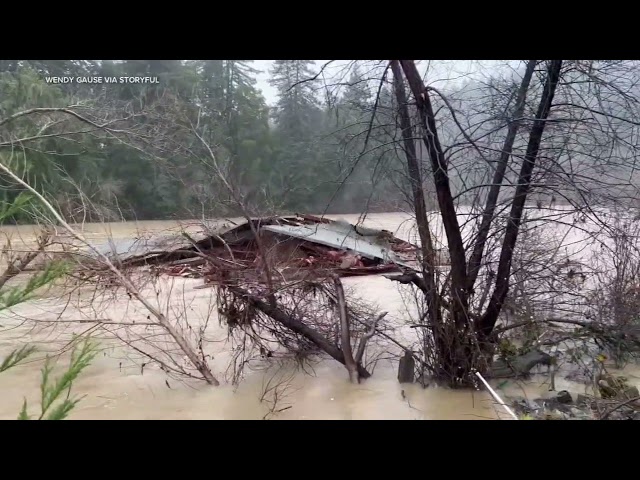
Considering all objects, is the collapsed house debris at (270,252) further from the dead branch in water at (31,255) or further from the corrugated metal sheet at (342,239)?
the dead branch in water at (31,255)

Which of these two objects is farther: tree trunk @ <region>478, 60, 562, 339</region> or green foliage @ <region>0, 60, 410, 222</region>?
green foliage @ <region>0, 60, 410, 222</region>

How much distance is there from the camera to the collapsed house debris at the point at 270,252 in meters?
7.13

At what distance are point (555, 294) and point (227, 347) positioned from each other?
14.4 ft

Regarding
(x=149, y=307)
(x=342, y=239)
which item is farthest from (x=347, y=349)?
(x=342, y=239)

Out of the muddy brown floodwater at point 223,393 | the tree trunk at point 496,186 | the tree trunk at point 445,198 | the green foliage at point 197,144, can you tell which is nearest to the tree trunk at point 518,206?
the tree trunk at point 496,186

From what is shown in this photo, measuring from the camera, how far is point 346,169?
6.22m

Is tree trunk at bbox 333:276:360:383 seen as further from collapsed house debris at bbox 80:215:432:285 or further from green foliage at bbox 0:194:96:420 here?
green foliage at bbox 0:194:96:420

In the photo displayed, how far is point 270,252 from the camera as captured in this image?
7.70 meters

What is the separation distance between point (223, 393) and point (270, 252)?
2240 mm

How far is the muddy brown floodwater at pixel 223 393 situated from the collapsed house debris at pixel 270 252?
42.8 inches

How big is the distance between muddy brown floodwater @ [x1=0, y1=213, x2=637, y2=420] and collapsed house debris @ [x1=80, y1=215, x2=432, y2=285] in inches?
42.8

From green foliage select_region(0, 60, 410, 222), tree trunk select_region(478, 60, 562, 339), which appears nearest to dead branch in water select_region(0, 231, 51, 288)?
green foliage select_region(0, 60, 410, 222)

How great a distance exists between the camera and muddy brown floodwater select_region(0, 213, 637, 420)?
555 centimetres
